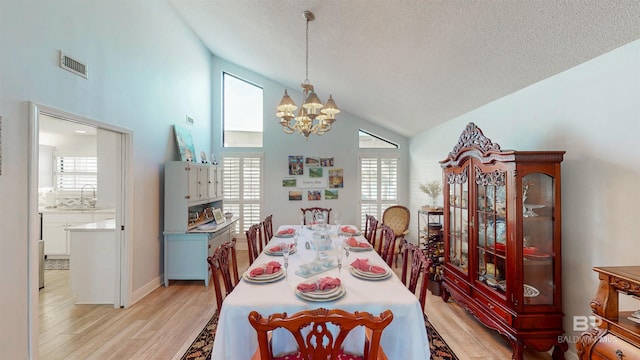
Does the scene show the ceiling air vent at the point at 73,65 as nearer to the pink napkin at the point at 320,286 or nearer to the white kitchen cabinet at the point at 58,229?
the pink napkin at the point at 320,286

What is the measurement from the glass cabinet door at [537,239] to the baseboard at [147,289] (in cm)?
427

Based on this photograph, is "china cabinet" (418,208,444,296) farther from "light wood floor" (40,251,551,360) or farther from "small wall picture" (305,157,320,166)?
"small wall picture" (305,157,320,166)

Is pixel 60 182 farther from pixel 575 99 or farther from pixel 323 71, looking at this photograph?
→ pixel 575 99

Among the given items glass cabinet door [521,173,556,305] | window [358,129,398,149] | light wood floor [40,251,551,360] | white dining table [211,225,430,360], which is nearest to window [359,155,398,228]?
window [358,129,398,149]

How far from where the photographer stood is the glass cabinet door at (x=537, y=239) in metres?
2.30

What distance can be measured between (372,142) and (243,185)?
10.3ft

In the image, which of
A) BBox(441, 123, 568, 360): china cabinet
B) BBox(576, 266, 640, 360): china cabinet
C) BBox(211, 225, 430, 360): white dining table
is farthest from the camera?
BBox(441, 123, 568, 360): china cabinet

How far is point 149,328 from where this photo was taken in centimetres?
284

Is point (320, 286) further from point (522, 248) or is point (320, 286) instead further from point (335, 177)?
point (335, 177)

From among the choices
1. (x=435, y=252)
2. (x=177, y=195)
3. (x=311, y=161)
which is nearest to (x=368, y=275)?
(x=435, y=252)

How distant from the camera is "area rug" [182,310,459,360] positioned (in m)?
2.37

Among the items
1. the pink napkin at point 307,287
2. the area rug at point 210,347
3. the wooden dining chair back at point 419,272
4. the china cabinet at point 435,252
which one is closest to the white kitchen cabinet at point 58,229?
the area rug at point 210,347

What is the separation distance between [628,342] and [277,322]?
192 cm

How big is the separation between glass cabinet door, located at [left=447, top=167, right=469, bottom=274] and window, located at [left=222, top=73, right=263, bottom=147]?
4.26 metres
